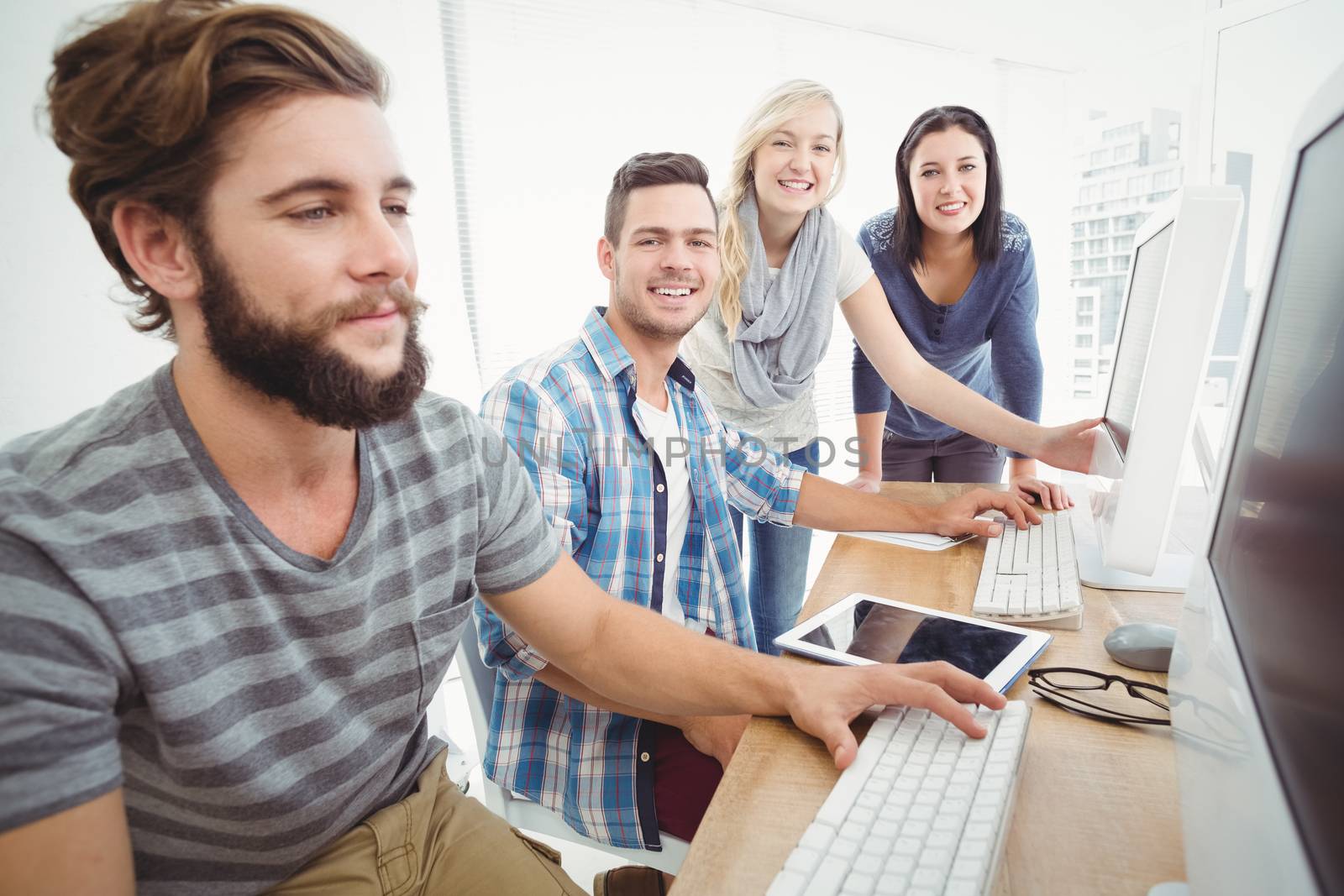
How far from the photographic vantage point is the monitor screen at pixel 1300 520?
14.3 inches

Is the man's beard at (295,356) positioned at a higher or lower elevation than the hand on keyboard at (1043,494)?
higher

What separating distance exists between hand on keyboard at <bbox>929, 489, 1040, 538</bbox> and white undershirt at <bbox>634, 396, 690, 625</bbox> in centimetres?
45

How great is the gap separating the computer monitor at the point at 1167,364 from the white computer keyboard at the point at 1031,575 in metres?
0.08

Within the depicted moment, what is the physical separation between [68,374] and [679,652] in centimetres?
179

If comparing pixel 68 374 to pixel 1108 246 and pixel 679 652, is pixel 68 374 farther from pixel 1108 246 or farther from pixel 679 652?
pixel 1108 246

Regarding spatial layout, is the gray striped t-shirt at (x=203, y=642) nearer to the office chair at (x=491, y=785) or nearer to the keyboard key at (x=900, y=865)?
the office chair at (x=491, y=785)

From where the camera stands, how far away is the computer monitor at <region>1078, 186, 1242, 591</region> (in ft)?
3.07

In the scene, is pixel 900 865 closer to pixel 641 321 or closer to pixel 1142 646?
pixel 1142 646

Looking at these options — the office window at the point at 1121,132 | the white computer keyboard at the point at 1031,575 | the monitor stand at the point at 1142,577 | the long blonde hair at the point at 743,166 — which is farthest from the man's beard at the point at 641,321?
the office window at the point at 1121,132

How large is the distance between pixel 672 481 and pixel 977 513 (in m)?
0.56

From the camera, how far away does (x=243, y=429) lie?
0.77 metres

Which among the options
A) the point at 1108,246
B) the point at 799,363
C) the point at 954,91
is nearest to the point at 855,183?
the point at 954,91

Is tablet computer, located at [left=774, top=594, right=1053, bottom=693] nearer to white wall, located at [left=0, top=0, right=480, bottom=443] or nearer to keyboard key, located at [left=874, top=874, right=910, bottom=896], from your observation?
keyboard key, located at [left=874, top=874, right=910, bottom=896]

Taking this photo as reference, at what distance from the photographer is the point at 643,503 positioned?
52.6 inches
